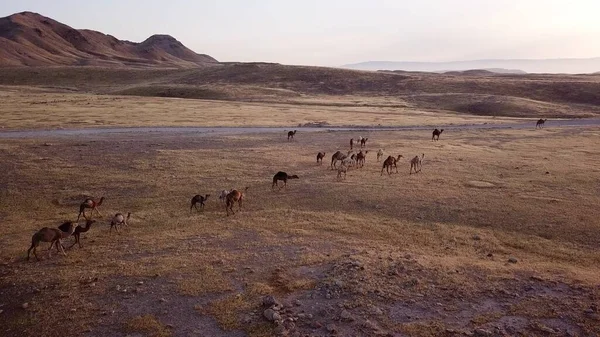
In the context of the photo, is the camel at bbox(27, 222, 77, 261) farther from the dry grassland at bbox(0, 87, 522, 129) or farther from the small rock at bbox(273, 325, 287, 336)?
the dry grassland at bbox(0, 87, 522, 129)

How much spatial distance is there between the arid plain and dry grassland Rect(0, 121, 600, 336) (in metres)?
0.06

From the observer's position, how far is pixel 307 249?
15047mm

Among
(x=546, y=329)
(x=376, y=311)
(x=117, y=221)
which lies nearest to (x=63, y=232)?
(x=117, y=221)

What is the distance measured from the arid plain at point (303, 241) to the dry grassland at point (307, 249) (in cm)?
6

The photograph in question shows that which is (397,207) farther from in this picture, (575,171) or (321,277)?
(575,171)

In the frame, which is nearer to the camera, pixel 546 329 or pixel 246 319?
pixel 546 329

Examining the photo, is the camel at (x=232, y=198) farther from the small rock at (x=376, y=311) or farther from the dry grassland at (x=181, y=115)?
the dry grassland at (x=181, y=115)

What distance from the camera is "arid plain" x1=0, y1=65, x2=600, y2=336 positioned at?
1123 centimetres

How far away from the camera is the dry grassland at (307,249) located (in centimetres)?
1120

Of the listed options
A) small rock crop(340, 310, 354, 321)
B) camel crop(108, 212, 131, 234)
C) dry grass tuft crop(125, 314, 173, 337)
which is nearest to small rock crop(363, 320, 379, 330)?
small rock crop(340, 310, 354, 321)

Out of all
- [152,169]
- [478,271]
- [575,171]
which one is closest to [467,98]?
[575,171]

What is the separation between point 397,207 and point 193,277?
390 inches

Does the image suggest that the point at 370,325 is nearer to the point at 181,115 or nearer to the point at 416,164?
the point at 416,164

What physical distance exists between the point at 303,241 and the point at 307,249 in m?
0.76
